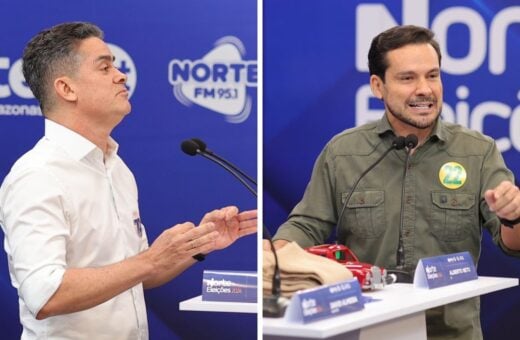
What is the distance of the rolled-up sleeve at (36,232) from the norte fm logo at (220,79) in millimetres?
422

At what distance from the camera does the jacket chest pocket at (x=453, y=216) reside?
2115 mm

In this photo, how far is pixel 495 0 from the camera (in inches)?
83.7

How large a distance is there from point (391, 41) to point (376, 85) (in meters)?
0.11

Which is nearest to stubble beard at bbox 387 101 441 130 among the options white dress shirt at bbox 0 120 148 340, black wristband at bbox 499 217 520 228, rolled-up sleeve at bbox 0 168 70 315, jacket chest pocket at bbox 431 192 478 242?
jacket chest pocket at bbox 431 192 478 242

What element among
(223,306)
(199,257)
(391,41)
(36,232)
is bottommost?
(223,306)

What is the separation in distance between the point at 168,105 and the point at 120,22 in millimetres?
250

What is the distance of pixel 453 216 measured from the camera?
6.98ft

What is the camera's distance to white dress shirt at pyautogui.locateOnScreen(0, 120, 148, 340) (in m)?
1.95

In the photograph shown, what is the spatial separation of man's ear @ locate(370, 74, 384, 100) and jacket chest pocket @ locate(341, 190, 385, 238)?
0.78ft

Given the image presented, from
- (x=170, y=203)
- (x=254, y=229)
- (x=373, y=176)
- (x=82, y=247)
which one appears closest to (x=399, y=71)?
(x=373, y=176)

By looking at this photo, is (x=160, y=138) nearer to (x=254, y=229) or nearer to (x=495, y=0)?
(x=254, y=229)

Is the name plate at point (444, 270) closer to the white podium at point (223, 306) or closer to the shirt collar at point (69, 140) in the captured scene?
the white podium at point (223, 306)

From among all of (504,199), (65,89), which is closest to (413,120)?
(504,199)

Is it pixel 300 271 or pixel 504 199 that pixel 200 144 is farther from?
pixel 504 199
